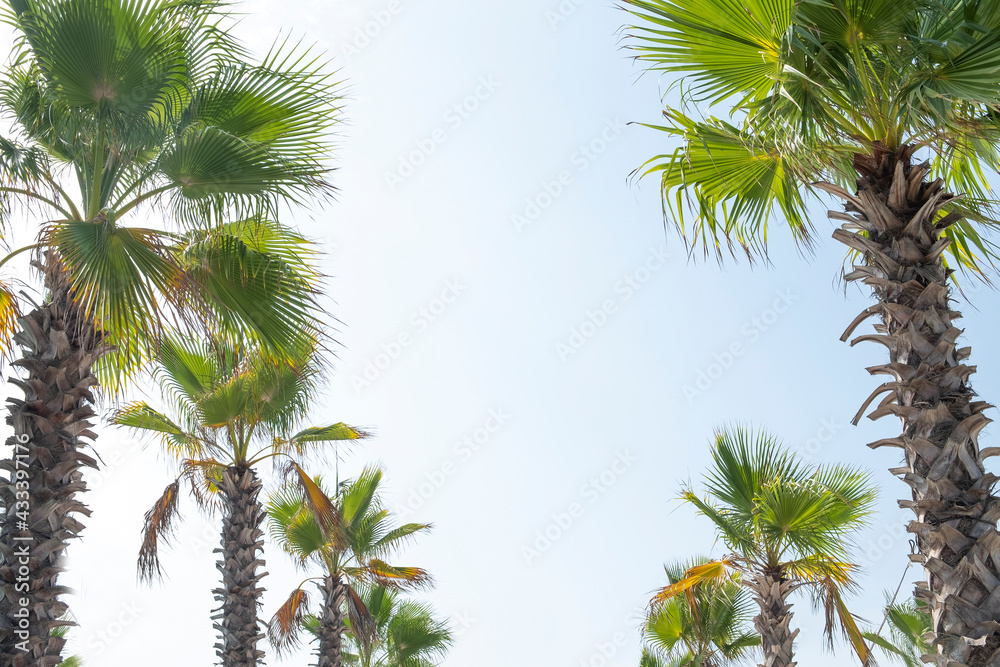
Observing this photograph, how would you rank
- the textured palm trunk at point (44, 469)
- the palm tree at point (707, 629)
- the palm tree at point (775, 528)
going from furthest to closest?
the palm tree at point (707, 629), the palm tree at point (775, 528), the textured palm trunk at point (44, 469)

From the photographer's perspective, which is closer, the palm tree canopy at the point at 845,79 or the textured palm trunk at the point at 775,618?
the palm tree canopy at the point at 845,79

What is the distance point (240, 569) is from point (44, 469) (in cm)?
612

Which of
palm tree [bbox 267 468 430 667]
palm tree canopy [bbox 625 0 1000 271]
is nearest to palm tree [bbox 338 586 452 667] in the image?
palm tree [bbox 267 468 430 667]

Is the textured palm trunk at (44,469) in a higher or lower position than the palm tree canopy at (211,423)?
lower

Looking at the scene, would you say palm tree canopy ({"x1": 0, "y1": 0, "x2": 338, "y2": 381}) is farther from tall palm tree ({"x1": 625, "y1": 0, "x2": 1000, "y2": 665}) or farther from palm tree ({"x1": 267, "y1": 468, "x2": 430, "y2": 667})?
palm tree ({"x1": 267, "y1": 468, "x2": 430, "y2": 667})

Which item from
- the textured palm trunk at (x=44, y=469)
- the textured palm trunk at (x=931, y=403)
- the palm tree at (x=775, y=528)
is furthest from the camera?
the palm tree at (x=775, y=528)

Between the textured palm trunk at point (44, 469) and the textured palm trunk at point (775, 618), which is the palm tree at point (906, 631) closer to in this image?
the textured palm trunk at point (775, 618)

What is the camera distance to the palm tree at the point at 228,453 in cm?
1038

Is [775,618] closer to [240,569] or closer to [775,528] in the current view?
[775,528]

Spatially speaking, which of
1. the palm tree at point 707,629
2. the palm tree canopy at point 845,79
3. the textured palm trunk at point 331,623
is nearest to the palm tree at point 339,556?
the textured palm trunk at point 331,623

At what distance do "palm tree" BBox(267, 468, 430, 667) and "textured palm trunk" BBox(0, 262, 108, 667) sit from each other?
293 inches

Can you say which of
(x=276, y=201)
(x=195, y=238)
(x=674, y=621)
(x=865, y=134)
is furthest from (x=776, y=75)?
(x=674, y=621)

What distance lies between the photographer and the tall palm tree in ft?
13.3

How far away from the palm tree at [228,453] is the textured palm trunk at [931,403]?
24.5 ft
